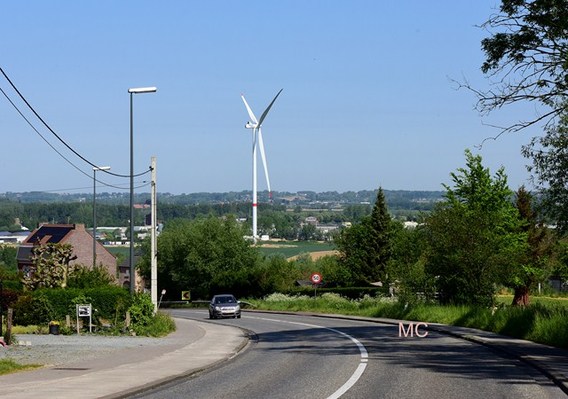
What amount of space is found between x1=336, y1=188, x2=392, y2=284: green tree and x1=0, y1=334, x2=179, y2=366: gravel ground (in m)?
77.8

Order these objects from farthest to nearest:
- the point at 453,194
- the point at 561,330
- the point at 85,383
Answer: the point at 453,194
the point at 561,330
the point at 85,383

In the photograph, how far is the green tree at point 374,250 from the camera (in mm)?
115000

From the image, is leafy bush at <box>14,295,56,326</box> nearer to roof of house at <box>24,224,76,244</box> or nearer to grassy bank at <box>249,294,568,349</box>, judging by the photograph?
grassy bank at <box>249,294,568,349</box>

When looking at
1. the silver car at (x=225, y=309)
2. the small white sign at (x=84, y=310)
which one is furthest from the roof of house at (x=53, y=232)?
the small white sign at (x=84, y=310)

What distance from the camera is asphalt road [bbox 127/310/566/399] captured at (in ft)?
58.6

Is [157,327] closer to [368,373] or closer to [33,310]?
[33,310]

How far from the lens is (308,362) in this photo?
992 inches

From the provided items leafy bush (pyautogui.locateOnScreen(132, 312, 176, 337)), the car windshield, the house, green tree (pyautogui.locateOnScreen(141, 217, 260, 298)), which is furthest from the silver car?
the house

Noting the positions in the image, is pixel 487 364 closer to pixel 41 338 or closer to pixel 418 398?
→ pixel 418 398

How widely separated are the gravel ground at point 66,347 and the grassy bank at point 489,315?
12070 millimetres

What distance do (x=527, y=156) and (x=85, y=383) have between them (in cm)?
1769

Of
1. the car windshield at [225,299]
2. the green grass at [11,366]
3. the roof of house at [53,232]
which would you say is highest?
the roof of house at [53,232]

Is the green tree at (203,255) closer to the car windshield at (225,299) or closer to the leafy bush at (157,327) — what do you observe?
the car windshield at (225,299)

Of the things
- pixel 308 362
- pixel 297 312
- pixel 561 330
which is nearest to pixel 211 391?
pixel 308 362
